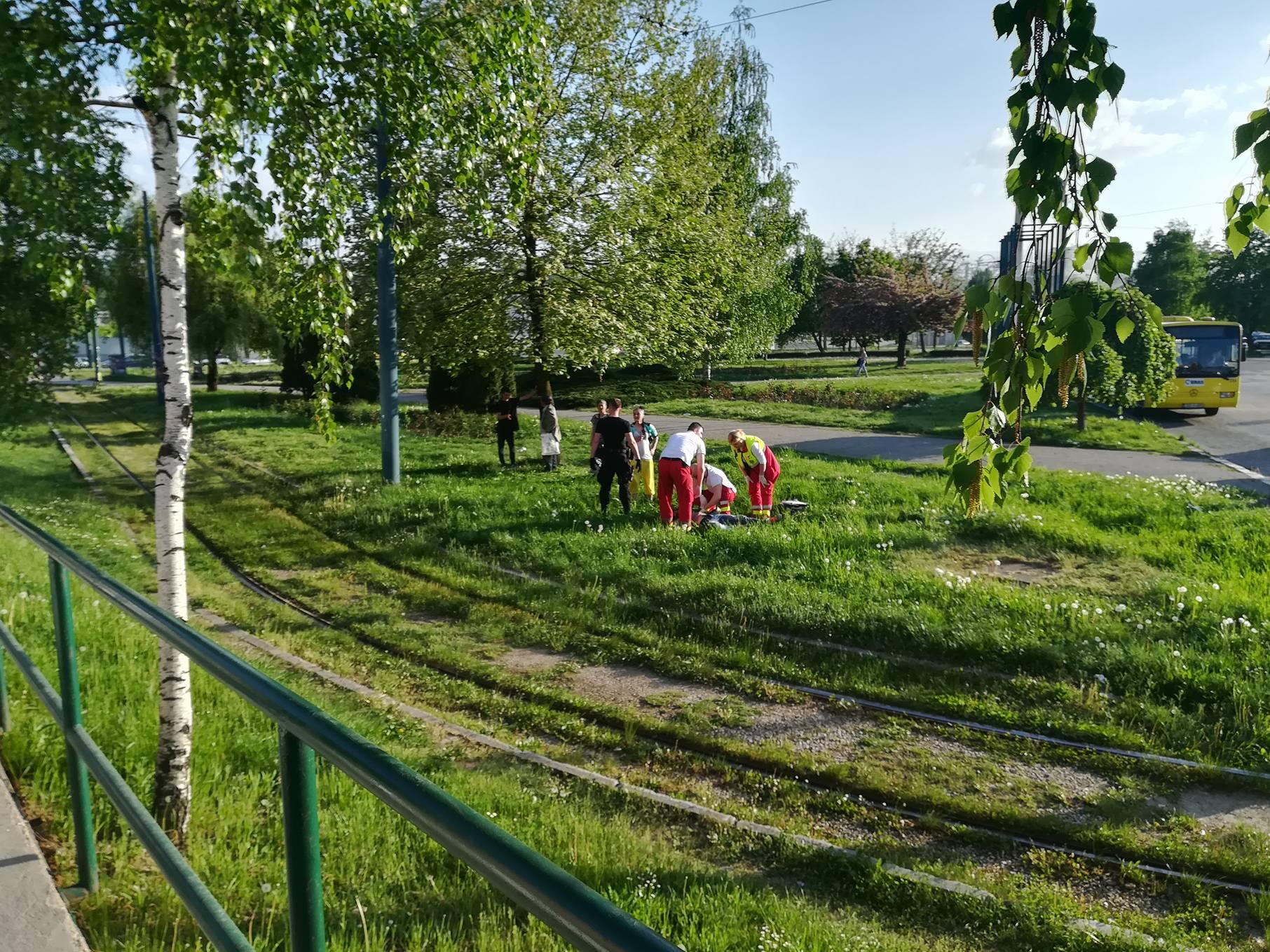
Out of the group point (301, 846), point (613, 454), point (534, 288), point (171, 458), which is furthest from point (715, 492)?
point (301, 846)

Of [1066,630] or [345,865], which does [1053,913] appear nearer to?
[345,865]

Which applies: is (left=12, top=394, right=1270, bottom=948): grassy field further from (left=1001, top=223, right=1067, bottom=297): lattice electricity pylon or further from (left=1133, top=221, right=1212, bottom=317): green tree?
(left=1133, top=221, right=1212, bottom=317): green tree

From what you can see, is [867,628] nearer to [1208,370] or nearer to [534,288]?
[534,288]

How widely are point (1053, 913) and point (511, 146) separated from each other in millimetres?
5565

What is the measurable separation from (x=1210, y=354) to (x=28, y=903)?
28.9m

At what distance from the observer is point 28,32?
14.5 ft

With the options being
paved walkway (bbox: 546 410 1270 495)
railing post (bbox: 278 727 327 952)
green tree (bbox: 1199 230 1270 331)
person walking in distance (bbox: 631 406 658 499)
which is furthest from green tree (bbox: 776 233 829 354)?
railing post (bbox: 278 727 327 952)

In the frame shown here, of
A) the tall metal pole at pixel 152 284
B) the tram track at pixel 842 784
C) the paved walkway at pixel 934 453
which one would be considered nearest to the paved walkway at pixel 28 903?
the tram track at pixel 842 784

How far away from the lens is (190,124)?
15.2 ft

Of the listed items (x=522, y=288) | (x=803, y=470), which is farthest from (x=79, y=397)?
(x=803, y=470)

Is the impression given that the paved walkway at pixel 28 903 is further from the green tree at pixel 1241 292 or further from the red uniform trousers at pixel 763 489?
the green tree at pixel 1241 292

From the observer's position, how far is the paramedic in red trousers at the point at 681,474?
11977 millimetres

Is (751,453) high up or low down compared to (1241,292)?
down

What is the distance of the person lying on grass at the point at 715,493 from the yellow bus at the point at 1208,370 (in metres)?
18.1
